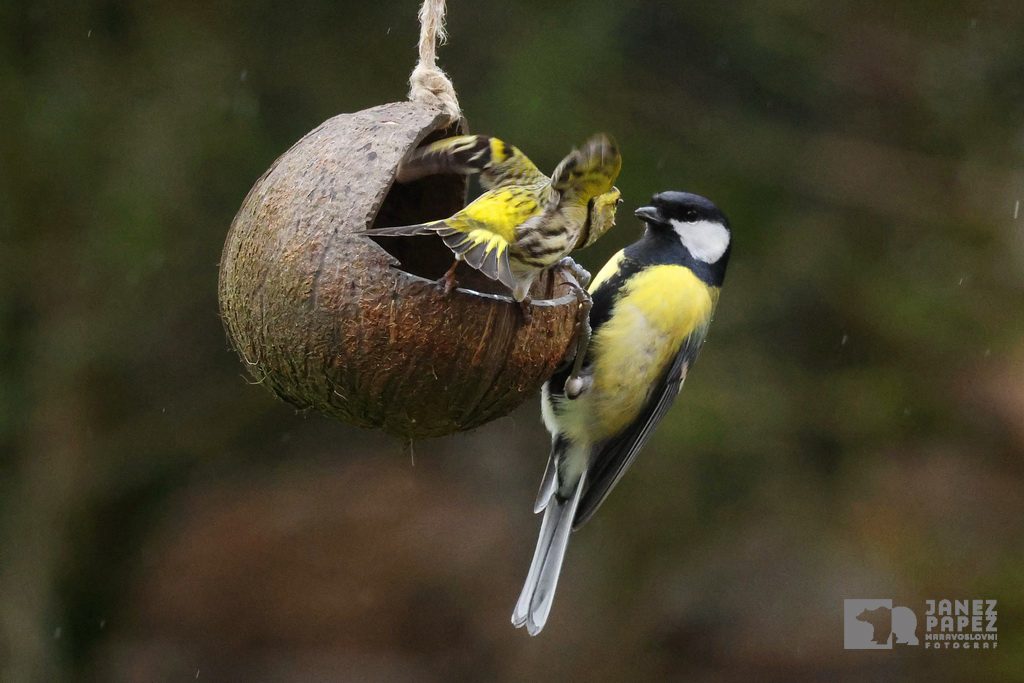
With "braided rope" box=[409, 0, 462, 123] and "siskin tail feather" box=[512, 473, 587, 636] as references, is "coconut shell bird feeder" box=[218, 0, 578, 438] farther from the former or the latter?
"siskin tail feather" box=[512, 473, 587, 636]

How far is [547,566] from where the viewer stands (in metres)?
3.46

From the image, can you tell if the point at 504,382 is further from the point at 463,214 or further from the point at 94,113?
the point at 94,113

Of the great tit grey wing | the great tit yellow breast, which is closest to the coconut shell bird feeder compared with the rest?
the great tit yellow breast

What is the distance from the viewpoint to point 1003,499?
5977 mm

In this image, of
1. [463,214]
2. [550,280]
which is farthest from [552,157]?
[463,214]

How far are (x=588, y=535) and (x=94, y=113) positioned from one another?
11.2ft

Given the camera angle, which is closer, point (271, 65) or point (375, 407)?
point (375, 407)

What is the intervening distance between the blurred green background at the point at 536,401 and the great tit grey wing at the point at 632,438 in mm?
1764

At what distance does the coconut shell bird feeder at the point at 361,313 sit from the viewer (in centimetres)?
241

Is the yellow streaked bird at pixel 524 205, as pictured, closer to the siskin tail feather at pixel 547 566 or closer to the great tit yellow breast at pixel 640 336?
the great tit yellow breast at pixel 640 336

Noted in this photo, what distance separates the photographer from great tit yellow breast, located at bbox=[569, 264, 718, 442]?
3268mm

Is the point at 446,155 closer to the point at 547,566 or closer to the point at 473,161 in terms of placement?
the point at 473,161

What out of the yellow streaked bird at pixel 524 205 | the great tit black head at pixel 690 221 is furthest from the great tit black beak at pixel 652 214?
the yellow streaked bird at pixel 524 205

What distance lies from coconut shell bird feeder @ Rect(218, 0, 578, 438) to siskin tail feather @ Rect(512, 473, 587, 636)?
94 centimetres
